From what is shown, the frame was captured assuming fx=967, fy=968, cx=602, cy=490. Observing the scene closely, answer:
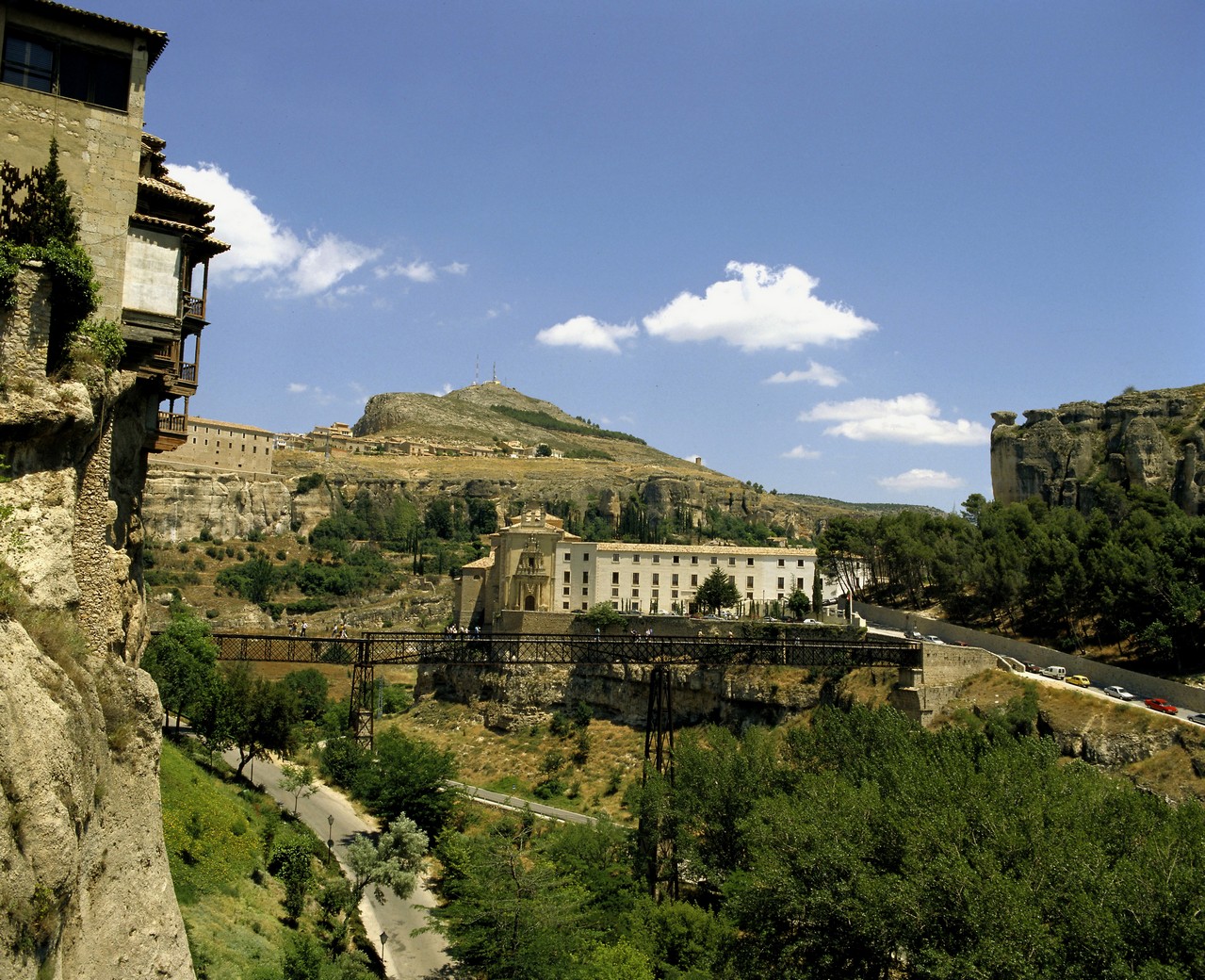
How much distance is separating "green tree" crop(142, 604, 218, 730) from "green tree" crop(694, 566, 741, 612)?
31.1 m

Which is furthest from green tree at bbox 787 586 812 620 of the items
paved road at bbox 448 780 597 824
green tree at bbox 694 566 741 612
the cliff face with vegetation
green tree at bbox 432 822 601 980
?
the cliff face with vegetation

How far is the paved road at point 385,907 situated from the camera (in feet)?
95.4

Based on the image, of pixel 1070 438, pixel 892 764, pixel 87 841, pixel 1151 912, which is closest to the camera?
pixel 87 841

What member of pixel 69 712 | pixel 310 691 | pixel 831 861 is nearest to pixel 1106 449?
pixel 310 691

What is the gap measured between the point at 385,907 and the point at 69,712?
2641cm

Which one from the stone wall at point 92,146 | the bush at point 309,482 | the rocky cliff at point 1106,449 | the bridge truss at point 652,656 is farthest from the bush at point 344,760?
the bush at point 309,482

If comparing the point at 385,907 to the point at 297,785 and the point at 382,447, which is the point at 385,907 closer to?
the point at 297,785

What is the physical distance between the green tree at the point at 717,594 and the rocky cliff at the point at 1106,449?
25.2m

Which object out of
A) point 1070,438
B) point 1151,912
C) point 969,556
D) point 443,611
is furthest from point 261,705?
point 1070,438

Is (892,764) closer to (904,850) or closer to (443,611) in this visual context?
(904,850)

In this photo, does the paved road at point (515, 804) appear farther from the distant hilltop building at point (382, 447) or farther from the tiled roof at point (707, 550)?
the distant hilltop building at point (382, 447)

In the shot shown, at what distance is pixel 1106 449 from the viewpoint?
6962 centimetres

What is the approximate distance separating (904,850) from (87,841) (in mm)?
16238

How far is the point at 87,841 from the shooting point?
12031 millimetres
